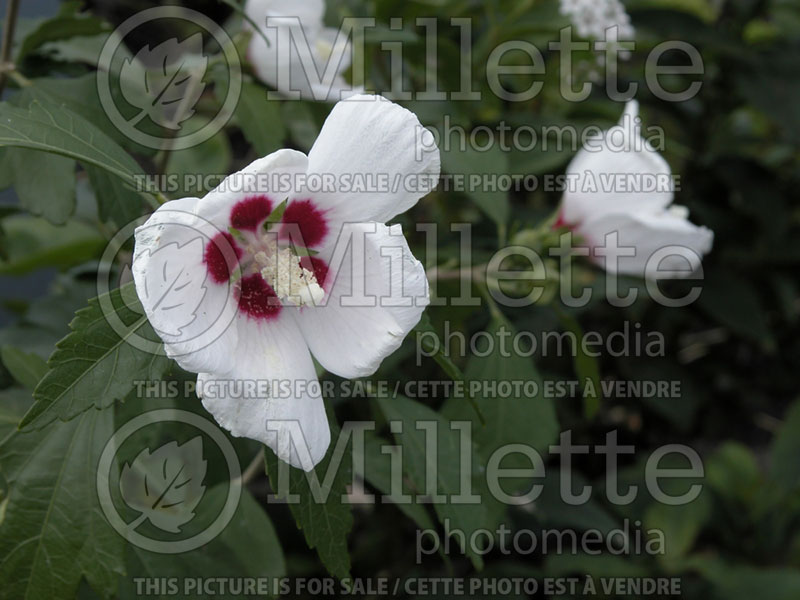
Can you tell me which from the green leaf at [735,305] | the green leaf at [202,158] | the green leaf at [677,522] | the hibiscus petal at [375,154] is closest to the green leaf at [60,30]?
the green leaf at [202,158]

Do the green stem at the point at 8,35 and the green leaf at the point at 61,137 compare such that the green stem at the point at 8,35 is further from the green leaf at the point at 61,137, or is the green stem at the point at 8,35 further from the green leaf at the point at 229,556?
the green leaf at the point at 229,556

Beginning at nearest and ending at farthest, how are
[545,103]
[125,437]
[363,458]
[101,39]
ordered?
[125,437] → [363,458] → [101,39] → [545,103]

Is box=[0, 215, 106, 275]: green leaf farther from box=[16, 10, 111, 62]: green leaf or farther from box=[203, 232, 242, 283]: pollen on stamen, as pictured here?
box=[203, 232, 242, 283]: pollen on stamen

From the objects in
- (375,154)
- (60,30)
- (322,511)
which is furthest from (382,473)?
(60,30)

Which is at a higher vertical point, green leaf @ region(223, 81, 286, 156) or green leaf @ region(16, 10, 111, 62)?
green leaf @ region(16, 10, 111, 62)

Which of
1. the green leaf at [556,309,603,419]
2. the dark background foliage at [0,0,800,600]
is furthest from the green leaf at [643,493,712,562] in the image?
the green leaf at [556,309,603,419]

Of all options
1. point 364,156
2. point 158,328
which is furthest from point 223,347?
point 364,156

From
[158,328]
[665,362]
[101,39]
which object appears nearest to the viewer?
[158,328]

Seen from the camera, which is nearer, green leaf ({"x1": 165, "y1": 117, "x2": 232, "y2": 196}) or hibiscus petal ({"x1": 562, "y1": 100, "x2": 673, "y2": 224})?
hibiscus petal ({"x1": 562, "y1": 100, "x2": 673, "y2": 224})

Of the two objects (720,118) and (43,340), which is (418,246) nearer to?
(43,340)
